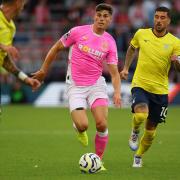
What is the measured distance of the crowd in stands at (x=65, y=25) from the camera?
98.4 feet

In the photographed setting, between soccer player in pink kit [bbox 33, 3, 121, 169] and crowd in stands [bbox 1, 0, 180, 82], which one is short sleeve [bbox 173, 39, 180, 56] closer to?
soccer player in pink kit [bbox 33, 3, 121, 169]

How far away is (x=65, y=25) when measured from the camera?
30.5 meters

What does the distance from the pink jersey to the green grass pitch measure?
1603mm

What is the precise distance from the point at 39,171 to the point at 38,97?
704 inches

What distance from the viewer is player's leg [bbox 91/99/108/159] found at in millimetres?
12633

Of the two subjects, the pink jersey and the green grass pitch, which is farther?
the pink jersey

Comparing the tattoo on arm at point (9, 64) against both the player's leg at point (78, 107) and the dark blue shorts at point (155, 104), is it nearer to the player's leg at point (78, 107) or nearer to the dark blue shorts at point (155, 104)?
the player's leg at point (78, 107)

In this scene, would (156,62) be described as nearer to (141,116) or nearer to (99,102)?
(141,116)

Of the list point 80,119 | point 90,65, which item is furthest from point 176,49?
point 80,119

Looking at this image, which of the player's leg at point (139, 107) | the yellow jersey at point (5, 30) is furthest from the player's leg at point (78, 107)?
the yellow jersey at point (5, 30)

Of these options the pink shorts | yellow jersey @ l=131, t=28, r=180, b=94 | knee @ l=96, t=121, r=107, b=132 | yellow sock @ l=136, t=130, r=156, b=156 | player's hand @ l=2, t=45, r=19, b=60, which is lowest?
yellow sock @ l=136, t=130, r=156, b=156

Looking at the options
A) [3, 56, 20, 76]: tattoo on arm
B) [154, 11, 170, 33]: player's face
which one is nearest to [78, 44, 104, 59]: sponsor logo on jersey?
[154, 11, 170, 33]: player's face

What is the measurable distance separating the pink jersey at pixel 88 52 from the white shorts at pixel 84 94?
0.08m

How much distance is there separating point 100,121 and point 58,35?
18.4 meters
